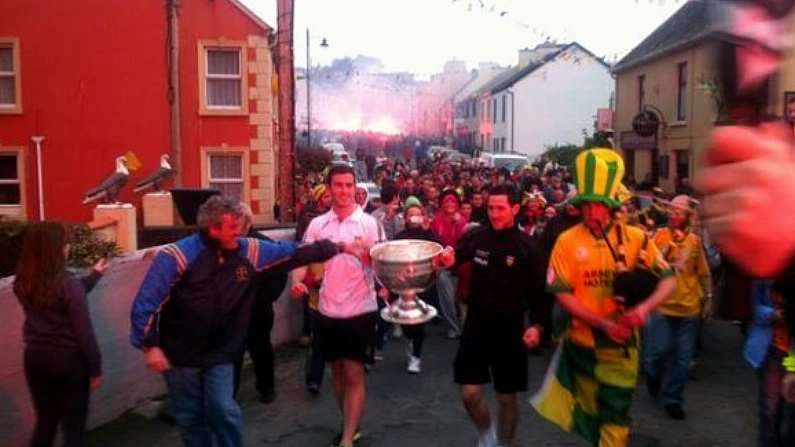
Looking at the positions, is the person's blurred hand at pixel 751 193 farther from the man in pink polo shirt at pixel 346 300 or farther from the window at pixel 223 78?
the window at pixel 223 78

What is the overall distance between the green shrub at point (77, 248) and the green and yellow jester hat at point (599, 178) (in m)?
3.76

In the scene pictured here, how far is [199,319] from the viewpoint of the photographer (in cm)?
479

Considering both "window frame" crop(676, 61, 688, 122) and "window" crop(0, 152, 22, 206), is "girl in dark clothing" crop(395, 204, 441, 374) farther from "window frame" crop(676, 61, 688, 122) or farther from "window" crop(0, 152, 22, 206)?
"window frame" crop(676, 61, 688, 122)

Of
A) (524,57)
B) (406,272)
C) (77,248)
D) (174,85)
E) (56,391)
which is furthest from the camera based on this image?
(524,57)

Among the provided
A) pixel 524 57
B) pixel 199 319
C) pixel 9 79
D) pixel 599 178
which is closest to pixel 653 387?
pixel 599 178

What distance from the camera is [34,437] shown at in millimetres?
4941

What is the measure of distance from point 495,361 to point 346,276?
4.07ft

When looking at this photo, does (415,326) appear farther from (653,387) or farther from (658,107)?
(658,107)

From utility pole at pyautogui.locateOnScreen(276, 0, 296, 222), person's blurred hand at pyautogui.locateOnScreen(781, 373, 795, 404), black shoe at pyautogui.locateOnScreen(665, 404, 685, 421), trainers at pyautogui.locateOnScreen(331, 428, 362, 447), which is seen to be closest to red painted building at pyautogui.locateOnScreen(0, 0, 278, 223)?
utility pole at pyautogui.locateOnScreen(276, 0, 296, 222)

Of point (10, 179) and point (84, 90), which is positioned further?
point (10, 179)

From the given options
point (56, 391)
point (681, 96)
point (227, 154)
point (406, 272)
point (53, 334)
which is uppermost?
point (681, 96)

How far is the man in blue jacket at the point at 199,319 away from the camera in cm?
473

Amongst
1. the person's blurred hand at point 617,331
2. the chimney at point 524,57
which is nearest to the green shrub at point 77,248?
the person's blurred hand at point 617,331

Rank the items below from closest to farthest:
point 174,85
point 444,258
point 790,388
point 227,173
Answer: point 790,388, point 444,258, point 174,85, point 227,173
